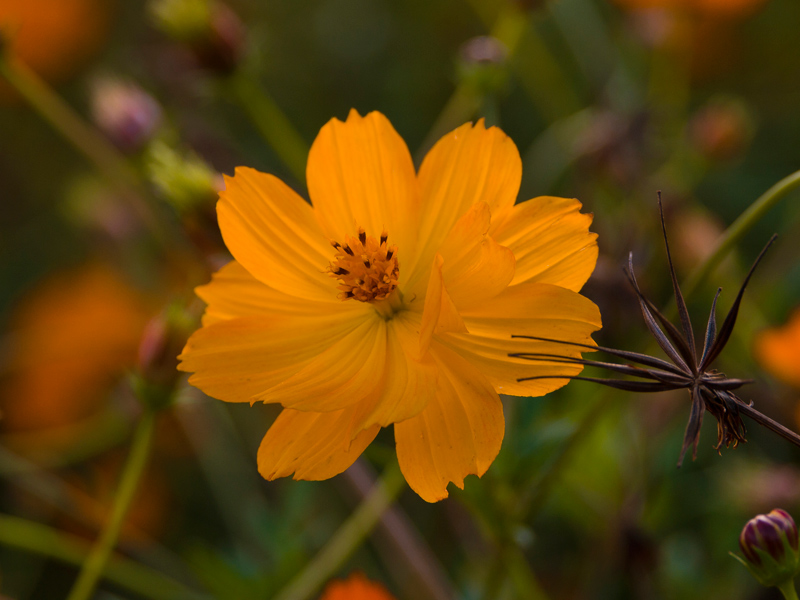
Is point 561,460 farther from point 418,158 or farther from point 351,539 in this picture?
point 418,158

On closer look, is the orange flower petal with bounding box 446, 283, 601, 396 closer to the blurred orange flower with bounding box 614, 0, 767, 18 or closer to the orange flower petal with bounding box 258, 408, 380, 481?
the orange flower petal with bounding box 258, 408, 380, 481

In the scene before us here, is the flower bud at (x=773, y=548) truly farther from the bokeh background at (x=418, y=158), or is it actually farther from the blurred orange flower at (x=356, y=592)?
the blurred orange flower at (x=356, y=592)

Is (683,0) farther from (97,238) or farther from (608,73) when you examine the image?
(97,238)

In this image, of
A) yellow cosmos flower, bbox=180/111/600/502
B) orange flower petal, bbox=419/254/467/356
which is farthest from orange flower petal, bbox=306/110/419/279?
orange flower petal, bbox=419/254/467/356

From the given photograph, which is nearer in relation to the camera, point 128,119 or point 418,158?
point 128,119

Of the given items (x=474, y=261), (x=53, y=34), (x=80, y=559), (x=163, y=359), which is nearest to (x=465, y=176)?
(x=474, y=261)
